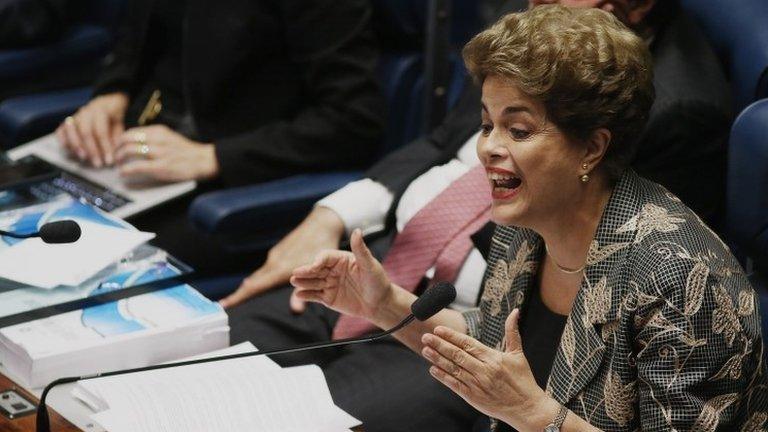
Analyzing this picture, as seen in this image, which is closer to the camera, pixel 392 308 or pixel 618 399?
pixel 618 399

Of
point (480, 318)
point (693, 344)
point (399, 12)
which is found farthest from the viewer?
point (399, 12)

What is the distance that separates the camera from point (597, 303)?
1.58 meters

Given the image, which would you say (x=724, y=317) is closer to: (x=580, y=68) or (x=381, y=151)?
(x=580, y=68)

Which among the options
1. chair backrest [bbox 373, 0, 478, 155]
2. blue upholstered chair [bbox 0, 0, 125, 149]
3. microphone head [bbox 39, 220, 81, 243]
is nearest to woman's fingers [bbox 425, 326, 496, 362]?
microphone head [bbox 39, 220, 81, 243]

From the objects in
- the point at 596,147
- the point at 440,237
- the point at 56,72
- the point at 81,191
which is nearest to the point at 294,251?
the point at 440,237

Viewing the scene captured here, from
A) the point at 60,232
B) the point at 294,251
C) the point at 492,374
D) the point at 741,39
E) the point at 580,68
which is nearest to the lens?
the point at 492,374

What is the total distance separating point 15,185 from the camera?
2248 mm

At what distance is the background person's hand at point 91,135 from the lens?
2.64 metres

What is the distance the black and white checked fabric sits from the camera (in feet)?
4.88

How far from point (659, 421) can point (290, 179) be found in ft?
3.97

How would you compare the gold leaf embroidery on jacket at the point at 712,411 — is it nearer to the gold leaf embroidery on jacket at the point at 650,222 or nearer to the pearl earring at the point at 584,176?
the gold leaf embroidery on jacket at the point at 650,222

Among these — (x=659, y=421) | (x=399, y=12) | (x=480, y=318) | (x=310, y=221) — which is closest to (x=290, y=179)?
(x=310, y=221)

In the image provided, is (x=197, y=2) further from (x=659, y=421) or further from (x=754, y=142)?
(x=659, y=421)

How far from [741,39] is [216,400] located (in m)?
1.01
